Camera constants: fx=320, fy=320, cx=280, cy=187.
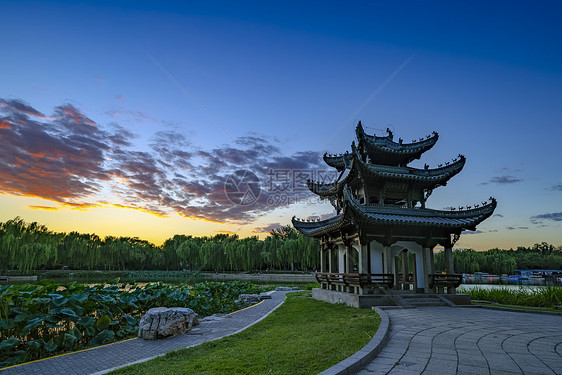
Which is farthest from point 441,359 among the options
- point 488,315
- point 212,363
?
point 488,315

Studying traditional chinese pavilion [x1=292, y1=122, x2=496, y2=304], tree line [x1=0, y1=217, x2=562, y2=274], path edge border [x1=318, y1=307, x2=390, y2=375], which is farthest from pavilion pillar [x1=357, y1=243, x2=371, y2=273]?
tree line [x1=0, y1=217, x2=562, y2=274]

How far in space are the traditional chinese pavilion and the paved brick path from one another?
344 cm

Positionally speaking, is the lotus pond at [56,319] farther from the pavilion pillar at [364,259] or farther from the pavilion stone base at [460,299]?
the pavilion stone base at [460,299]

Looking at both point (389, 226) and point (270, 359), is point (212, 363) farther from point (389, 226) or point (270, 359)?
point (389, 226)

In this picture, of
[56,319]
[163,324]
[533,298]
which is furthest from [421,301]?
[56,319]

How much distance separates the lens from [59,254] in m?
50.9

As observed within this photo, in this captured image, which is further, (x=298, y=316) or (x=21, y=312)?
(x=298, y=316)

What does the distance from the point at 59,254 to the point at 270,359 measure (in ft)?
191

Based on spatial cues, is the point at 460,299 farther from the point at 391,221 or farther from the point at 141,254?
the point at 141,254

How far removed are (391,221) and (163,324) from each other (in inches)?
321

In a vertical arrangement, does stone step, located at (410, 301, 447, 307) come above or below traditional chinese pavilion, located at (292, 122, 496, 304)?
below

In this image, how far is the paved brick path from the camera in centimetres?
455

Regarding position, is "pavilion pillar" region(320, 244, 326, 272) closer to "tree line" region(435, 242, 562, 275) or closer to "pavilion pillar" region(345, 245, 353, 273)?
"pavilion pillar" region(345, 245, 353, 273)

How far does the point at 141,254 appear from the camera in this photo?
62406 mm
